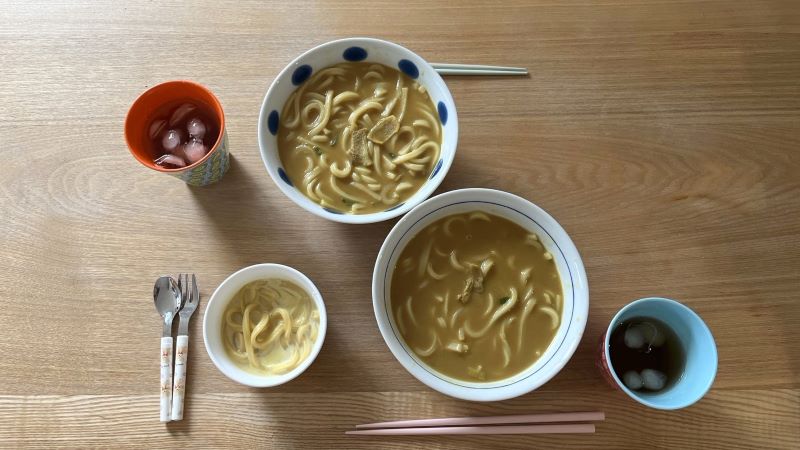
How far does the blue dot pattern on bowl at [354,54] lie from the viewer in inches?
77.9

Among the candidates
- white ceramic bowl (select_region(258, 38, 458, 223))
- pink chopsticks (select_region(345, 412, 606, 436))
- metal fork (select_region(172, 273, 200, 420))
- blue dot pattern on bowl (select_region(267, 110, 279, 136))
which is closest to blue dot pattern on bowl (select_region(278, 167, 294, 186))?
white ceramic bowl (select_region(258, 38, 458, 223))

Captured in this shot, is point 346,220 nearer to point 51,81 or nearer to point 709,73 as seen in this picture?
point 51,81

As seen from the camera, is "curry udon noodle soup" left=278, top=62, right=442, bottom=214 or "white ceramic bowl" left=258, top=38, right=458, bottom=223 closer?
"white ceramic bowl" left=258, top=38, right=458, bottom=223

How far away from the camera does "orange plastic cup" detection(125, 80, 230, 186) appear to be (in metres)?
1.82

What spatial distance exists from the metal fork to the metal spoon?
0.02m

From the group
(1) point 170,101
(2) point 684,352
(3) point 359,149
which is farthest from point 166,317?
(2) point 684,352

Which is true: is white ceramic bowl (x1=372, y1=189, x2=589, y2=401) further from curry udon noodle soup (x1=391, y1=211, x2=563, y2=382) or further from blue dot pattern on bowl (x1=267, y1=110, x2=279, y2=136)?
blue dot pattern on bowl (x1=267, y1=110, x2=279, y2=136)

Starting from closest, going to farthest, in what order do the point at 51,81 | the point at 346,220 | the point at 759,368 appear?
the point at 346,220
the point at 759,368
the point at 51,81

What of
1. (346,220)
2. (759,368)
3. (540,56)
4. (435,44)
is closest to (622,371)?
(759,368)

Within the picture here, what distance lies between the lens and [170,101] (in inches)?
77.0

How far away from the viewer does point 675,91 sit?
219 centimetres

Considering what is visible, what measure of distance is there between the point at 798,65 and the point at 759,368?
126cm

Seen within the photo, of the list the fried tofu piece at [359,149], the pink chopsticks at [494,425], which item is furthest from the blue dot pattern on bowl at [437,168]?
the pink chopsticks at [494,425]

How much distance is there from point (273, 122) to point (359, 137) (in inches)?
12.3
